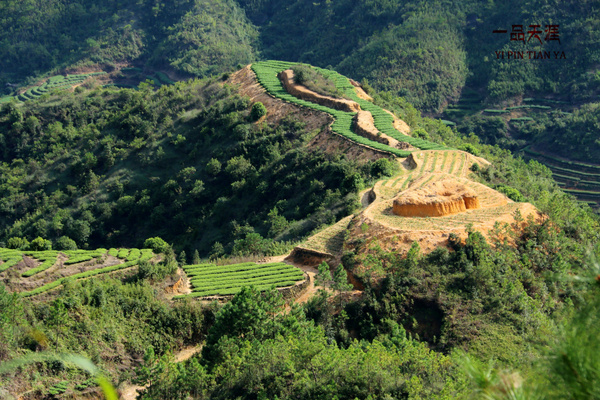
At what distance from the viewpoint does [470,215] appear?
38.3 meters

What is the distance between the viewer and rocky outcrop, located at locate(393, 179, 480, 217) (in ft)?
127

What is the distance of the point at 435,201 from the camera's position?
38750 millimetres

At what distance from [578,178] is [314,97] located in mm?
43015

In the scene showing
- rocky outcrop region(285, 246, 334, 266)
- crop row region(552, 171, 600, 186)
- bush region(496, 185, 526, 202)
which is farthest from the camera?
crop row region(552, 171, 600, 186)

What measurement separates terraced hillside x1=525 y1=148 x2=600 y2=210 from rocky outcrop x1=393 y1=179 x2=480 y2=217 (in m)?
46.8

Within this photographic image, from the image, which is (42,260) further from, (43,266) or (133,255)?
(133,255)

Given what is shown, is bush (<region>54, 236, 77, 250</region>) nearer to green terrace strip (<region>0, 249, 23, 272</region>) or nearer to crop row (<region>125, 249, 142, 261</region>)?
crop row (<region>125, 249, 142, 261</region>)

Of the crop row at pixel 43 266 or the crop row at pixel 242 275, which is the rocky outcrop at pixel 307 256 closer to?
the crop row at pixel 242 275

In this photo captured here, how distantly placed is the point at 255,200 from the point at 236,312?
27878mm

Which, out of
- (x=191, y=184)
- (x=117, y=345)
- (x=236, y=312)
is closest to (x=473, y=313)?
(x=236, y=312)

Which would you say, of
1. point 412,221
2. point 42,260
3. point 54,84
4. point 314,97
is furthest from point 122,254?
point 54,84

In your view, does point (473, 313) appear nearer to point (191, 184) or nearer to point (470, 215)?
point (470, 215)

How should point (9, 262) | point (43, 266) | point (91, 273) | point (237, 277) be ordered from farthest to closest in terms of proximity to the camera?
point (237, 277), point (91, 273), point (43, 266), point (9, 262)

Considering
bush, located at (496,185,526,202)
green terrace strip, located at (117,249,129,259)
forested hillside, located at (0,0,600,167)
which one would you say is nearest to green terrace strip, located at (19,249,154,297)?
green terrace strip, located at (117,249,129,259)
